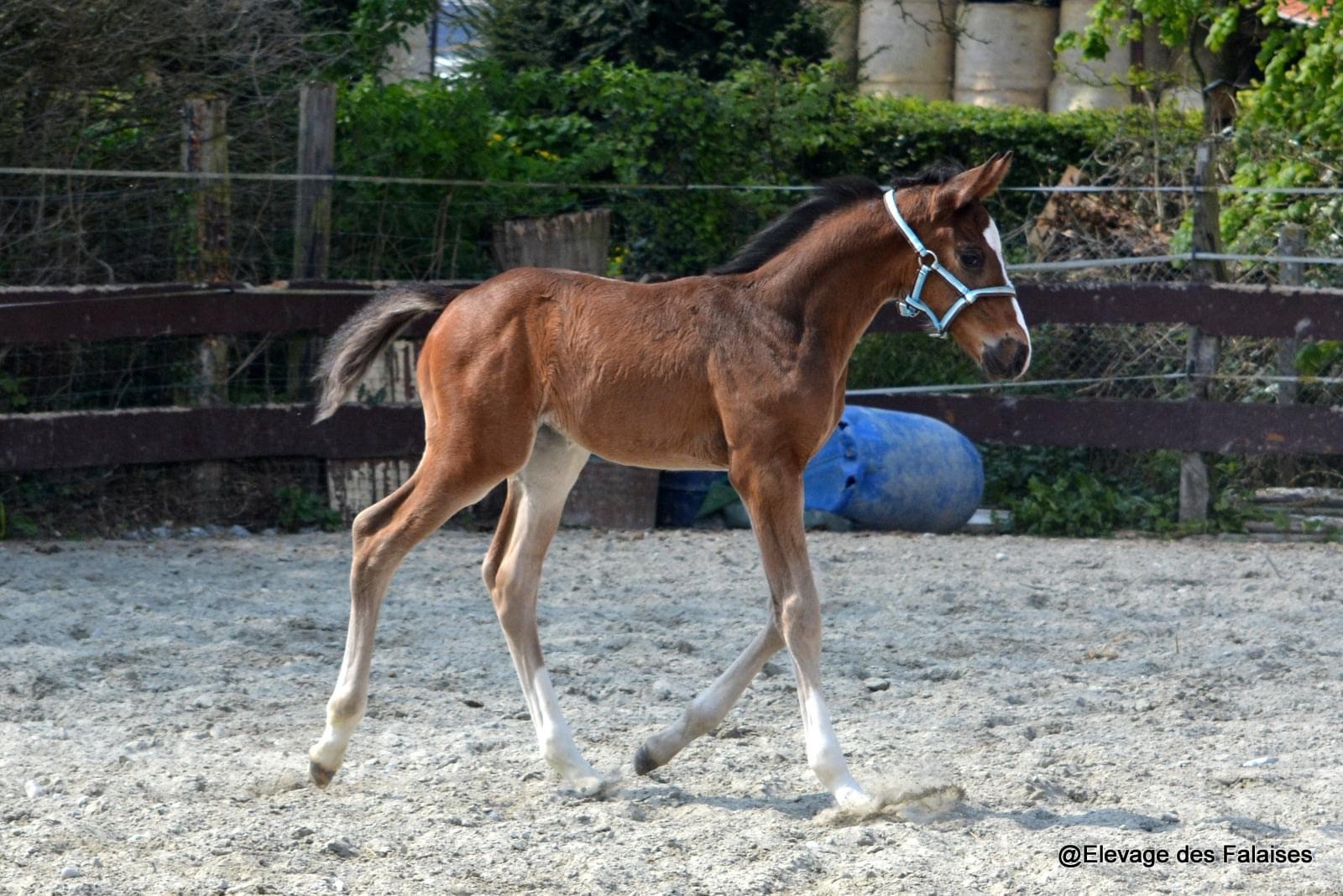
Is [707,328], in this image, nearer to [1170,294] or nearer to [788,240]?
[788,240]

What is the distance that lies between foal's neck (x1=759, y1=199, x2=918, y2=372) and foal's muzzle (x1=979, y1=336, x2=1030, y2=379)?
299mm

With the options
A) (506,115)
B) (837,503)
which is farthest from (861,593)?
(506,115)

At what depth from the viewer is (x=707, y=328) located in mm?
4281

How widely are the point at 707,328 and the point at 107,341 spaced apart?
4722mm

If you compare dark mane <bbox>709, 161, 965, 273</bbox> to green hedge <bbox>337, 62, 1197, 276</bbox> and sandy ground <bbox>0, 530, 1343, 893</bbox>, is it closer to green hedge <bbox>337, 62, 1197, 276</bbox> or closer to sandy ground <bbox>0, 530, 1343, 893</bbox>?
sandy ground <bbox>0, 530, 1343, 893</bbox>

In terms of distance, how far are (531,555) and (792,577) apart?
0.82m

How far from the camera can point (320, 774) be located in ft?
13.5

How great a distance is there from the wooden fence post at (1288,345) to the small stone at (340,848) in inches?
263

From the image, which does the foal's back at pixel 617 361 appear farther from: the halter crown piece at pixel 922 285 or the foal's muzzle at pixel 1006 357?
the foal's muzzle at pixel 1006 357

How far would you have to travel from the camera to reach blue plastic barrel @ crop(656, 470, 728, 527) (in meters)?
8.53

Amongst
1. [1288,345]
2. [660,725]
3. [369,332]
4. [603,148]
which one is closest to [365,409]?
[603,148]

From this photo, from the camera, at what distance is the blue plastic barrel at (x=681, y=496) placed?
28.0 feet

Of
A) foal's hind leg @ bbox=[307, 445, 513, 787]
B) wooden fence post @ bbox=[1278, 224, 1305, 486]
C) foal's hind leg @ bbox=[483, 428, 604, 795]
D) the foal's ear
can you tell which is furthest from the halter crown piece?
wooden fence post @ bbox=[1278, 224, 1305, 486]

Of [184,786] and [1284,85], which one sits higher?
[1284,85]
